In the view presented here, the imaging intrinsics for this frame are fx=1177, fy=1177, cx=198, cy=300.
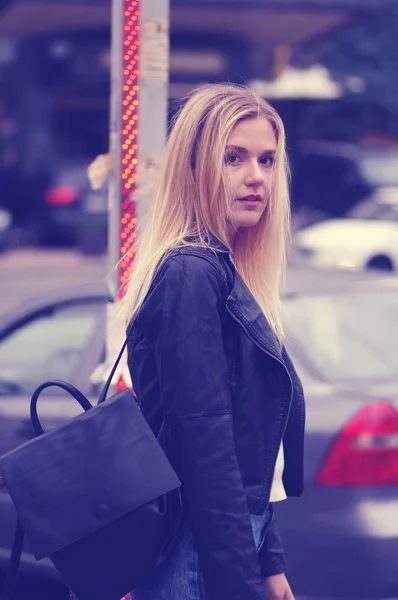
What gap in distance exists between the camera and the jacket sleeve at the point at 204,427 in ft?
7.59

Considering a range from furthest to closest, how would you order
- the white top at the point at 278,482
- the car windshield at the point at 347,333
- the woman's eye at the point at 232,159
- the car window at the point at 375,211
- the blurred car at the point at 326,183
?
1. the blurred car at the point at 326,183
2. the car window at the point at 375,211
3. the car windshield at the point at 347,333
4. the white top at the point at 278,482
5. the woman's eye at the point at 232,159

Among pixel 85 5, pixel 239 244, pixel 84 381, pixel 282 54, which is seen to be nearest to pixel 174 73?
pixel 85 5

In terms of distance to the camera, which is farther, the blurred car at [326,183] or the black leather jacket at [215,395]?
Answer: the blurred car at [326,183]

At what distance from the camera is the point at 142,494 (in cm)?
234

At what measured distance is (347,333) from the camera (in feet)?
16.5

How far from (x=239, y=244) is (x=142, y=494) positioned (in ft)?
2.23

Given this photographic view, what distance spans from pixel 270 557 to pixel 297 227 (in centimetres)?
2005

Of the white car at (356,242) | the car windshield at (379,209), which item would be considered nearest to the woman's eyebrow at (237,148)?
the white car at (356,242)

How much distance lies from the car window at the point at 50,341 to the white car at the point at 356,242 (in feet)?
34.6

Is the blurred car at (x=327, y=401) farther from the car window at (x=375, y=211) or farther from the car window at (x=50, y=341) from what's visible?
the car window at (x=375, y=211)

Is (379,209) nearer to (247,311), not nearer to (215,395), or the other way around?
(247,311)

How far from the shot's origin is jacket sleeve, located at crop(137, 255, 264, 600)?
2.31 meters

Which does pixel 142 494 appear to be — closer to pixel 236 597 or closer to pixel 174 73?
pixel 236 597

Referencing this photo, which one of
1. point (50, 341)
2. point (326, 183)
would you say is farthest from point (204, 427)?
point (326, 183)
